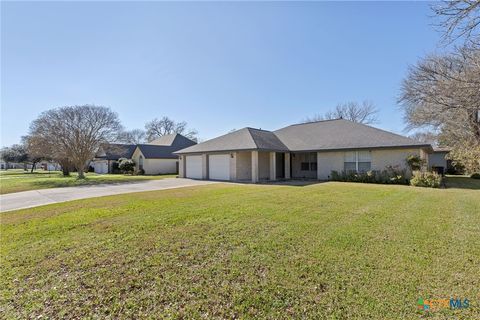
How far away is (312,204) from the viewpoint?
8.52m

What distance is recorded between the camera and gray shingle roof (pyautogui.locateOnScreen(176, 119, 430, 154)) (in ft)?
55.6

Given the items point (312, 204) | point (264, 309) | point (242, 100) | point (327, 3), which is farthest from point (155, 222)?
point (242, 100)

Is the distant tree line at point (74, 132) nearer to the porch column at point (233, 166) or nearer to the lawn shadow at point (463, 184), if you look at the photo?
the porch column at point (233, 166)

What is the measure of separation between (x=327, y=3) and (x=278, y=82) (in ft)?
31.0

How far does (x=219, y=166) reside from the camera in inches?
813

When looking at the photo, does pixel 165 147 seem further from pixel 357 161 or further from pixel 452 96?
pixel 452 96

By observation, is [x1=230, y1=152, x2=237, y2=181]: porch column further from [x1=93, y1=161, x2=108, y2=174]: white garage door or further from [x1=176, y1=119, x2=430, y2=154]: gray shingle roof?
[x1=93, y1=161, x2=108, y2=174]: white garage door

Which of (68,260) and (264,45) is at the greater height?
(264,45)

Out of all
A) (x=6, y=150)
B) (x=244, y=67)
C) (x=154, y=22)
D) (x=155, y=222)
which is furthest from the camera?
(x=6, y=150)

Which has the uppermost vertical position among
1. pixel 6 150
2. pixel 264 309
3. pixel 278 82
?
pixel 278 82

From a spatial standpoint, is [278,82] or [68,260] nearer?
[68,260]

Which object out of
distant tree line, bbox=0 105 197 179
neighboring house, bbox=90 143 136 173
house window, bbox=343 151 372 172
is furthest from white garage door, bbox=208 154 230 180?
neighboring house, bbox=90 143 136 173

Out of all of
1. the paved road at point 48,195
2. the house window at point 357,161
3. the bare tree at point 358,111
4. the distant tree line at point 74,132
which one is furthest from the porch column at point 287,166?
the bare tree at point 358,111

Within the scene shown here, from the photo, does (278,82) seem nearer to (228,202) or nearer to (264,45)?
(264,45)
